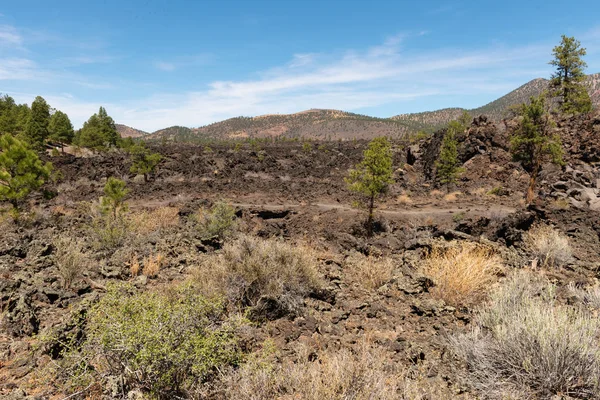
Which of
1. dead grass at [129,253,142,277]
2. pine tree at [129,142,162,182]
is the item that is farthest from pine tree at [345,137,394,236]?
pine tree at [129,142,162,182]

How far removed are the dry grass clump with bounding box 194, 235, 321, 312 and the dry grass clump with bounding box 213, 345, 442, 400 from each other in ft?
6.73

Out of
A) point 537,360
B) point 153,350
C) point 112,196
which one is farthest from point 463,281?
point 112,196

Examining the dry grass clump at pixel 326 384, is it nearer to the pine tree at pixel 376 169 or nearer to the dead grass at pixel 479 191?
the pine tree at pixel 376 169

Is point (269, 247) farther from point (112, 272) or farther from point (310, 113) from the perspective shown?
→ point (310, 113)

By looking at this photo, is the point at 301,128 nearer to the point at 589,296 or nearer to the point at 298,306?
the point at 298,306

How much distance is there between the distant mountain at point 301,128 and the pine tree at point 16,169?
127 m

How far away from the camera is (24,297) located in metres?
5.43

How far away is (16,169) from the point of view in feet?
39.9

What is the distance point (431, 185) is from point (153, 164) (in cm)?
2595

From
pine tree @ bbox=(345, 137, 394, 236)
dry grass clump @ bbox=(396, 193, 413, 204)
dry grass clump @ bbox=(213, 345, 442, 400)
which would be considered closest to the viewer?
dry grass clump @ bbox=(213, 345, 442, 400)

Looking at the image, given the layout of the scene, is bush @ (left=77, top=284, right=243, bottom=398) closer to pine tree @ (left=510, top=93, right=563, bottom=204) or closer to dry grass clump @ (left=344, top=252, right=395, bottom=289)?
dry grass clump @ (left=344, top=252, right=395, bottom=289)

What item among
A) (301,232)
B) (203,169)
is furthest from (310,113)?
(301,232)

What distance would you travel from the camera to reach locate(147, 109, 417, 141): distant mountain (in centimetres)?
14395

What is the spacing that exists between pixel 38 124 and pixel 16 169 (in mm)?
42501
